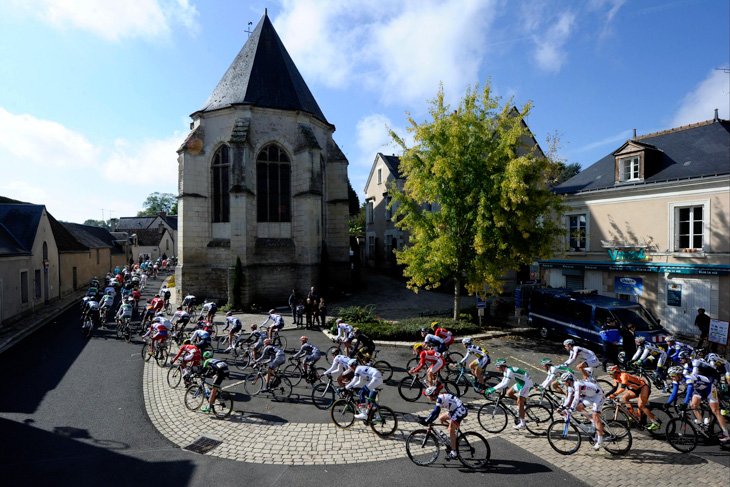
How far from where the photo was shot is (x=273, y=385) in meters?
9.12

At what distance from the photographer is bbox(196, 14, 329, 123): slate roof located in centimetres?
2164

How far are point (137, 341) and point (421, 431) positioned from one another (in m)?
12.4

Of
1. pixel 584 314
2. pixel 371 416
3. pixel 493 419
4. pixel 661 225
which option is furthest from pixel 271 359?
pixel 661 225

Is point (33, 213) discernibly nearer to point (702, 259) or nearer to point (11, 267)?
point (11, 267)

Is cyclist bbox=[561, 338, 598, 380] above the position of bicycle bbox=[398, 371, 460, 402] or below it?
above

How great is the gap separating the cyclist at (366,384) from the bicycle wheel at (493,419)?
6.81 feet

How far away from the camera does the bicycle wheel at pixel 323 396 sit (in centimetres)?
867

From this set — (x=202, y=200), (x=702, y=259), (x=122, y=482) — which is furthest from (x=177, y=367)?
(x=702, y=259)

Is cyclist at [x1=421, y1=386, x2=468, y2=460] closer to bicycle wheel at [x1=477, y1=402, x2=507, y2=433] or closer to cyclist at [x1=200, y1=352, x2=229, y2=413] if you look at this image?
bicycle wheel at [x1=477, y1=402, x2=507, y2=433]

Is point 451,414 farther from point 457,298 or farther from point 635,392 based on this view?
point 457,298

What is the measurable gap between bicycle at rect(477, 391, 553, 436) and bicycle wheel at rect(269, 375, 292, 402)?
4390mm

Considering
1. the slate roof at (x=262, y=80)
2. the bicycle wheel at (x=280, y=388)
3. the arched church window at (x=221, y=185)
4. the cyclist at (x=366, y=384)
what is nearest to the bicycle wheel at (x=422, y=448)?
the cyclist at (x=366, y=384)

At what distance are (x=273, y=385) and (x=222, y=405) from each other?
1.19m

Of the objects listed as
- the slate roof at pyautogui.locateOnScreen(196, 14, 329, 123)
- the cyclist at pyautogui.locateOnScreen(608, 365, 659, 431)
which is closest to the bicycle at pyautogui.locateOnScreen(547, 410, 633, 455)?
the cyclist at pyautogui.locateOnScreen(608, 365, 659, 431)
